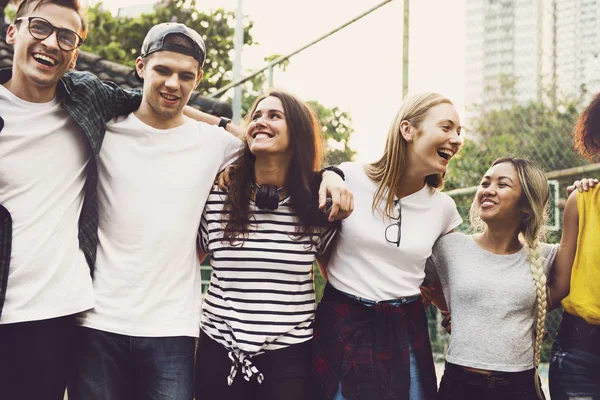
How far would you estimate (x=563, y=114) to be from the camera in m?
4.54

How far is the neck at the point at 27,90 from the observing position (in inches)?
105

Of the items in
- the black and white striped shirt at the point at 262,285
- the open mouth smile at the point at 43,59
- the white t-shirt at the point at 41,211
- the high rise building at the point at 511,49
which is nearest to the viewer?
the white t-shirt at the point at 41,211

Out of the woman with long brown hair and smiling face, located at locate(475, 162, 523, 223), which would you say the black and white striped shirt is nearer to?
the woman with long brown hair

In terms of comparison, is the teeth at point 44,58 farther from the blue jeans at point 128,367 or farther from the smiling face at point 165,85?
the blue jeans at point 128,367

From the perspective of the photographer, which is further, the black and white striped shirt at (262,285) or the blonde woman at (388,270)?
the blonde woman at (388,270)

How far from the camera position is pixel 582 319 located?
115 inches

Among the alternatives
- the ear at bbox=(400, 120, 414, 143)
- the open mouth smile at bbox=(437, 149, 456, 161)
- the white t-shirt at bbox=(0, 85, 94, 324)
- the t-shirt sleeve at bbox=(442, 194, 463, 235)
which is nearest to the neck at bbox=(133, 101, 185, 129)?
the white t-shirt at bbox=(0, 85, 94, 324)

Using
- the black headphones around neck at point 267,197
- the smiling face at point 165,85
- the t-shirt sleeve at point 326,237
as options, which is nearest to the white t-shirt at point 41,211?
the smiling face at point 165,85

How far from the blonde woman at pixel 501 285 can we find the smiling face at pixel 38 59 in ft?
5.81

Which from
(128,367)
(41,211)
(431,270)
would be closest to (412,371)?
(431,270)

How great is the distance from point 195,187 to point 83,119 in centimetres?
50

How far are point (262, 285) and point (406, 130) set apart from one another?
945 millimetres

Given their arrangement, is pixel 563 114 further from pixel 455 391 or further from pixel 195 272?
pixel 195 272

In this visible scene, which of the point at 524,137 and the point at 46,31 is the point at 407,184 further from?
the point at 524,137
